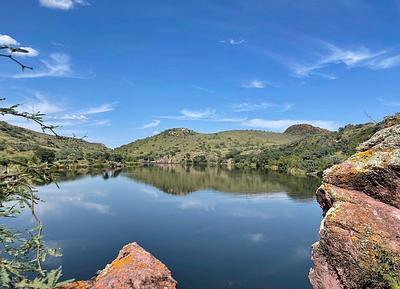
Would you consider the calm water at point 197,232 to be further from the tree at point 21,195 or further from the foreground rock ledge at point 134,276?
the tree at point 21,195

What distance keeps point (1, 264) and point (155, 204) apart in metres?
82.0

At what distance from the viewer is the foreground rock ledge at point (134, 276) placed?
46.9ft

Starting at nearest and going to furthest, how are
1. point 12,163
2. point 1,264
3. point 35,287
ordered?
point 35,287 < point 1,264 < point 12,163

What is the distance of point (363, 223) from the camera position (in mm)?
16734

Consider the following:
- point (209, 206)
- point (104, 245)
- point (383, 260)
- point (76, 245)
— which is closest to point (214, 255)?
point (104, 245)

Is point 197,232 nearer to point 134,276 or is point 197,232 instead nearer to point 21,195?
point 134,276

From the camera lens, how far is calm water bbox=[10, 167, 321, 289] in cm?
3912

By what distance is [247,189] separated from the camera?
380ft

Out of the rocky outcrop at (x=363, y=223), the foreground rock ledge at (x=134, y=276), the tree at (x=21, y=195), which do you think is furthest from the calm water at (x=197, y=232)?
the tree at (x=21, y=195)

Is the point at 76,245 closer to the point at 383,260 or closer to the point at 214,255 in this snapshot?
the point at 214,255

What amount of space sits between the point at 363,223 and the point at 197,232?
42.9 metres

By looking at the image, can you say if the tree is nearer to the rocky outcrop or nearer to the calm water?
the rocky outcrop

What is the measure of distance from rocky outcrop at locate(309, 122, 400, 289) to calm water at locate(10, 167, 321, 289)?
18.6 m

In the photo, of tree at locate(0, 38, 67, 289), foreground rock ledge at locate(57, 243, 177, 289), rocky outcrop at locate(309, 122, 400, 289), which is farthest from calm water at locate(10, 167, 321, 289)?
tree at locate(0, 38, 67, 289)
